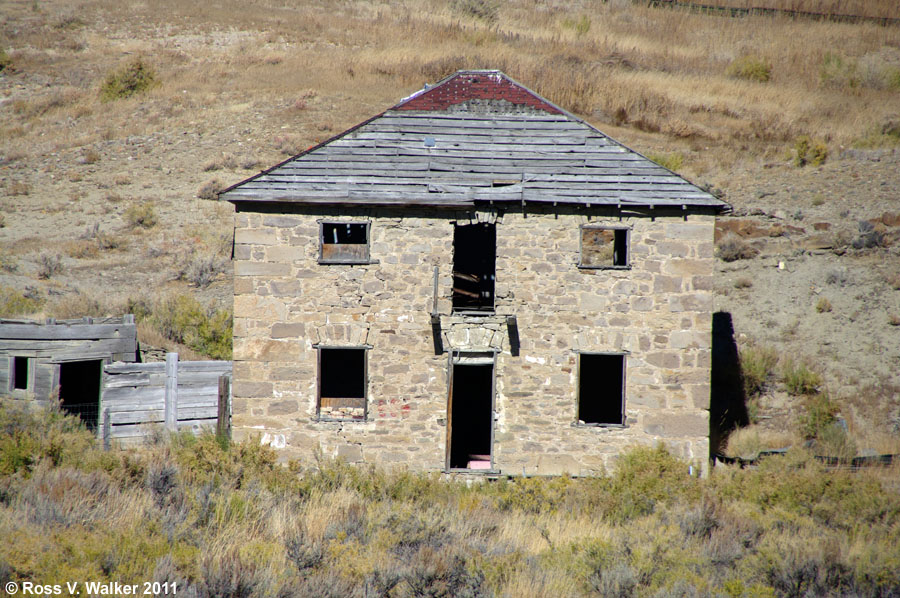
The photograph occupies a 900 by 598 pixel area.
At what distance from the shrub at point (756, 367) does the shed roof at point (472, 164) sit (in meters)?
6.28

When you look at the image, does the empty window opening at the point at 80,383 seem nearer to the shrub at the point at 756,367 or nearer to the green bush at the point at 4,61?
the shrub at the point at 756,367

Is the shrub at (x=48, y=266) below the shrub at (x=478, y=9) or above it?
below

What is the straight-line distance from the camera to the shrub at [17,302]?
17.2 m

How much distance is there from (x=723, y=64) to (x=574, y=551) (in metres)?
33.7

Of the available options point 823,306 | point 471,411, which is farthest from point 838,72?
point 471,411

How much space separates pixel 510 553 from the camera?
8.39m

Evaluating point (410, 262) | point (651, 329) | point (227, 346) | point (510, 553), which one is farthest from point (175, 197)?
point (510, 553)

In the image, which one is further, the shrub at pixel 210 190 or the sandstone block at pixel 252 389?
the shrub at pixel 210 190

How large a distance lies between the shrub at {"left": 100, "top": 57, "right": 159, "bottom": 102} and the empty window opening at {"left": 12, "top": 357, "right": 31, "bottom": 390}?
81.6ft

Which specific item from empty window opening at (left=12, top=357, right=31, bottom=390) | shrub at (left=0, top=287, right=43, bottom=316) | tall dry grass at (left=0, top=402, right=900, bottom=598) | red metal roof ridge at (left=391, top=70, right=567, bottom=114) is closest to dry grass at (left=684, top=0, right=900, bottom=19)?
red metal roof ridge at (left=391, top=70, right=567, bottom=114)

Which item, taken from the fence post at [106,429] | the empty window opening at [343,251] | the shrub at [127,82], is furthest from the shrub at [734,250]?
the shrub at [127,82]

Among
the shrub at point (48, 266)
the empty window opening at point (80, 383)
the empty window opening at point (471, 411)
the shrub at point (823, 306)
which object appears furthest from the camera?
the shrub at point (48, 266)

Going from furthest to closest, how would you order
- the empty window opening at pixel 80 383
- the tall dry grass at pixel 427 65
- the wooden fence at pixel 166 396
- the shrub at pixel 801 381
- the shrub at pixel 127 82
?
1. the shrub at pixel 127 82
2. the tall dry grass at pixel 427 65
3. the shrub at pixel 801 381
4. the empty window opening at pixel 80 383
5. the wooden fence at pixel 166 396

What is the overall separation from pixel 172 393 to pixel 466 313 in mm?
5630
